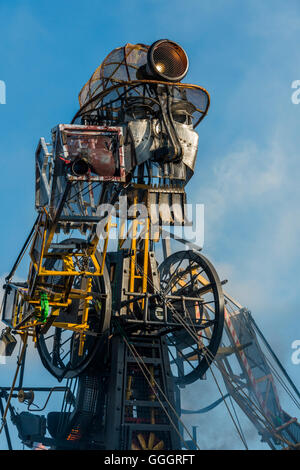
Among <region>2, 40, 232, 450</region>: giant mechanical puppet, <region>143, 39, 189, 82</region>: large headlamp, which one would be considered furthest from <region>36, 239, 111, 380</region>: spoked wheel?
<region>143, 39, 189, 82</region>: large headlamp

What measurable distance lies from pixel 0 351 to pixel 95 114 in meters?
13.0

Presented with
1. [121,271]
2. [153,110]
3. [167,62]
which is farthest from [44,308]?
[167,62]

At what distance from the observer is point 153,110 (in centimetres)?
2634

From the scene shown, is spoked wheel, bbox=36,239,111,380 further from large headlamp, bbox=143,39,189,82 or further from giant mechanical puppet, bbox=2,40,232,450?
large headlamp, bbox=143,39,189,82

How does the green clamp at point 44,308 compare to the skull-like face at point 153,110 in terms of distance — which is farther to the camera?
the skull-like face at point 153,110

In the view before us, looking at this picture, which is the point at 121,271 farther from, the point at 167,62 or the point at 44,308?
the point at 167,62

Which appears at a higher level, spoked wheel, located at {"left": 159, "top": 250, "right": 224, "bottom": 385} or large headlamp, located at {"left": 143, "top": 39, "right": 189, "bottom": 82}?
large headlamp, located at {"left": 143, "top": 39, "right": 189, "bottom": 82}

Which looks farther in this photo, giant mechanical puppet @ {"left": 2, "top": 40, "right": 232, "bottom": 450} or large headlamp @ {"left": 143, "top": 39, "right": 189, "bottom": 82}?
large headlamp @ {"left": 143, "top": 39, "right": 189, "bottom": 82}

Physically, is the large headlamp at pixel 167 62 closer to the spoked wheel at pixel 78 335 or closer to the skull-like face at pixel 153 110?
the skull-like face at pixel 153 110

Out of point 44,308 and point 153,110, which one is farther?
point 153,110

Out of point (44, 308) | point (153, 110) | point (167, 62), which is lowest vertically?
point (44, 308)

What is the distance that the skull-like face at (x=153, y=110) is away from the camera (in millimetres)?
24828

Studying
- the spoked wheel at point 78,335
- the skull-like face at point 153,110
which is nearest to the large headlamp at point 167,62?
the skull-like face at point 153,110

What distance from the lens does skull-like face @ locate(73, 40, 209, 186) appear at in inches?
977
